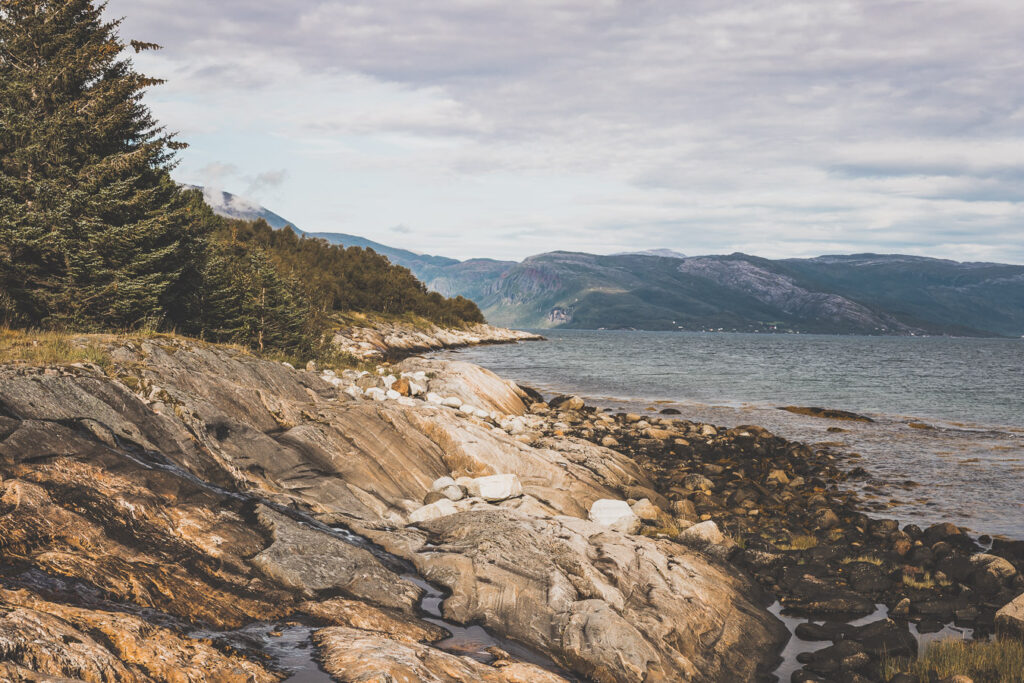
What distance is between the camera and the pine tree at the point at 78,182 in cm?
2014

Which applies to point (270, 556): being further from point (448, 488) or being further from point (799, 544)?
point (799, 544)

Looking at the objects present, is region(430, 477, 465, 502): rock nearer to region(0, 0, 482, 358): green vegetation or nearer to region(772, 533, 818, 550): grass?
region(772, 533, 818, 550): grass

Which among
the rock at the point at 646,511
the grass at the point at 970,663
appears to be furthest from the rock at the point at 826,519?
the grass at the point at 970,663

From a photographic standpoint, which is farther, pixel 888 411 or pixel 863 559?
pixel 888 411

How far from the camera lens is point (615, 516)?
670 inches

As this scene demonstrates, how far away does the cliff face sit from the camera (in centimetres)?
698

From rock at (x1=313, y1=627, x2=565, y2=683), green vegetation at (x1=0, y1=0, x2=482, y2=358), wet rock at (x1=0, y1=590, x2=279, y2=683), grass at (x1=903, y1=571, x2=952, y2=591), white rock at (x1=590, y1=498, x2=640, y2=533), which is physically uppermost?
green vegetation at (x1=0, y1=0, x2=482, y2=358)

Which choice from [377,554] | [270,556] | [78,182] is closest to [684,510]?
[377,554]

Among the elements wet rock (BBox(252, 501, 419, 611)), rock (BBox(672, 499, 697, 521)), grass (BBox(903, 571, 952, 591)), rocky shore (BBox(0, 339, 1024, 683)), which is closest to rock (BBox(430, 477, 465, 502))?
rocky shore (BBox(0, 339, 1024, 683))

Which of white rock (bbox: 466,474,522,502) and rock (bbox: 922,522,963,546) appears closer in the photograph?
white rock (bbox: 466,474,522,502)

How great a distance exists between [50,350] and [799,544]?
70.4ft

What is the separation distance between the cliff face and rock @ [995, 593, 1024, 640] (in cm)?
487

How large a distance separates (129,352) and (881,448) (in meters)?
36.2

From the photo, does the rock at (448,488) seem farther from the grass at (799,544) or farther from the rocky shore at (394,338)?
the rocky shore at (394,338)
